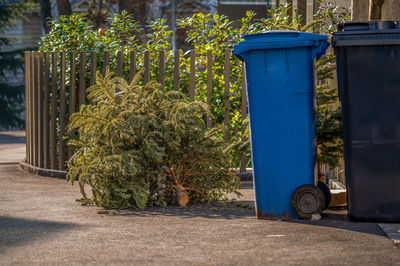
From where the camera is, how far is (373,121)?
6.04m

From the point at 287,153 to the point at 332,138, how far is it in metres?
0.59

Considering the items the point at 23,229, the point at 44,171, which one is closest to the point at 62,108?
the point at 44,171

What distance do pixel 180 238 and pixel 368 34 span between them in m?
2.11

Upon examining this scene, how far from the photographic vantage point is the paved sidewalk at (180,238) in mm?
4801

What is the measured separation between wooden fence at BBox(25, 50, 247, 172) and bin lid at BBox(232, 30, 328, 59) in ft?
10.4

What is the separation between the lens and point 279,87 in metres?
6.23

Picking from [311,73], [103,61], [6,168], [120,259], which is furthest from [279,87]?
[6,168]

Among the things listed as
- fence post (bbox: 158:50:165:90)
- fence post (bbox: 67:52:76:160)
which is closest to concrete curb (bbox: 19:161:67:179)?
fence post (bbox: 67:52:76:160)

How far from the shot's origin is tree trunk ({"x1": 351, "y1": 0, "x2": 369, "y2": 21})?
849 cm

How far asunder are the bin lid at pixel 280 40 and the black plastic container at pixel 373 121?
20cm

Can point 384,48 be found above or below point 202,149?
above

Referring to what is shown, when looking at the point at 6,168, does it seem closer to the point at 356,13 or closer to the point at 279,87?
Answer: the point at 356,13

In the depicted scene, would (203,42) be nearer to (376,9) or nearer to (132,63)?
(132,63)

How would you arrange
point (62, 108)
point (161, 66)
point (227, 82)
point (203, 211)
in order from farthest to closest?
point (62, 108) < point (161, 66) < point (227, 82) < point (203, 211)
